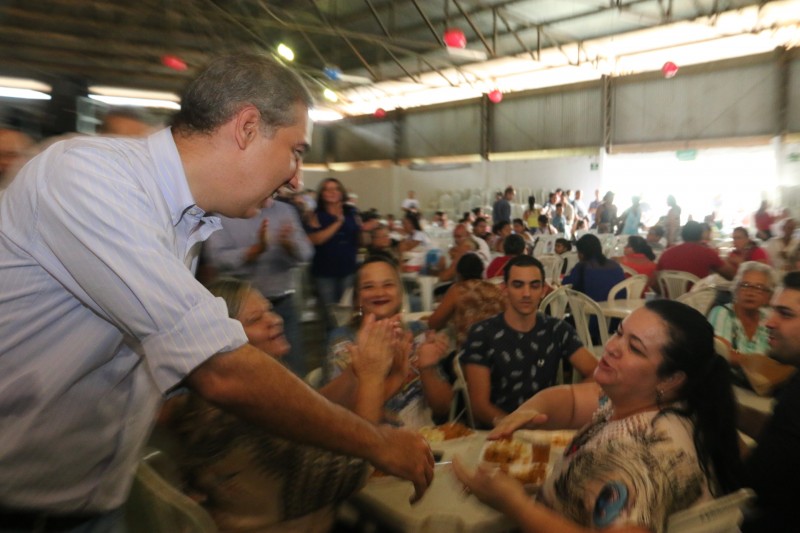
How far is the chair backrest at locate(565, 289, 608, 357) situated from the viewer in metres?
4.93

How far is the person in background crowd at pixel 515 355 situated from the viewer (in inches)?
121

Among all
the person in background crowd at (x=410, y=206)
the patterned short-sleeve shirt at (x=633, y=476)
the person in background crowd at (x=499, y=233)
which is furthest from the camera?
the person in background crowd at (x=410, y=206)

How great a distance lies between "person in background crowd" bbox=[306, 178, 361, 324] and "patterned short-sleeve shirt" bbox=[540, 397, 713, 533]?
4.06 metres

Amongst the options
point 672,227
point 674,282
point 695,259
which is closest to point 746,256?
point 695,259

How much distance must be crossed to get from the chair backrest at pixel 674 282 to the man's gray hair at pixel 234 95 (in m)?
5.65

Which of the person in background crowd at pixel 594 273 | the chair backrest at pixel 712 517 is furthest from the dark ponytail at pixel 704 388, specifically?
the person in background crowd at pixel 594 273

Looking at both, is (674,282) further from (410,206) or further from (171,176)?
(410,206)

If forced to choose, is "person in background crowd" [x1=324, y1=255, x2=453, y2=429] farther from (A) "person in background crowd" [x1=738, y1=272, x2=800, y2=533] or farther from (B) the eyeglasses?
(B) the eyeglasses

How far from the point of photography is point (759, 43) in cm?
1230

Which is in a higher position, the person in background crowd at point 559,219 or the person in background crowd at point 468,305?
the person in background crowd at point 559,219

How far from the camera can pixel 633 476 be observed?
1.49m

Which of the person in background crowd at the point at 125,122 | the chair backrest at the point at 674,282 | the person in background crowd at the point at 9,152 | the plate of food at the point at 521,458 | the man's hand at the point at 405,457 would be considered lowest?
the plate of food at the point at 521,458

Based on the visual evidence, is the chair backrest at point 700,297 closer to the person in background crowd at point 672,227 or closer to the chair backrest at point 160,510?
the chair backrest at point 160,510

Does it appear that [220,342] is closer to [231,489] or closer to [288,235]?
[231,489]
